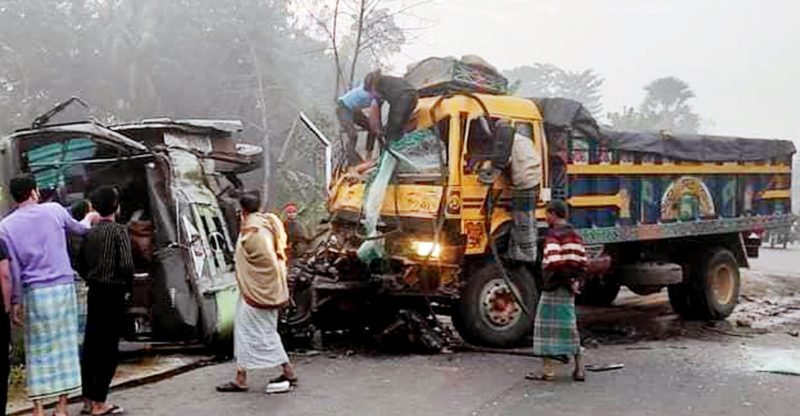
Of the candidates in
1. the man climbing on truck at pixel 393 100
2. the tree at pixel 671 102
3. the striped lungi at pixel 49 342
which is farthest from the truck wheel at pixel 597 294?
the tree at pixel 671 102

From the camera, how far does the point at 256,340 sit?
7.24m

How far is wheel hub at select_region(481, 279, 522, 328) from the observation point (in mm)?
9281

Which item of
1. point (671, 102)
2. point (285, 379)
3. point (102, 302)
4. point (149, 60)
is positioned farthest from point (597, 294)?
point (671, 102)

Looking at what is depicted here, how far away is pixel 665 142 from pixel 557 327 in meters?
4.23

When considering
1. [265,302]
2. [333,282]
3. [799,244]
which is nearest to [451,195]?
[333,282]

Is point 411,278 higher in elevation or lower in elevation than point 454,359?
higher

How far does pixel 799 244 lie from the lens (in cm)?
3169

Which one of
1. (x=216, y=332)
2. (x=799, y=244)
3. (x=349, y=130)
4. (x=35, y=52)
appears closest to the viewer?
(x=216, y=332)

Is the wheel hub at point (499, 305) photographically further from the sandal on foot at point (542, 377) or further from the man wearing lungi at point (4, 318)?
the man wearing lungi at point (4, 318)

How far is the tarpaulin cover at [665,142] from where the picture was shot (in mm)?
9984

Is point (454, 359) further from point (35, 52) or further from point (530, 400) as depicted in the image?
point (35, 52)

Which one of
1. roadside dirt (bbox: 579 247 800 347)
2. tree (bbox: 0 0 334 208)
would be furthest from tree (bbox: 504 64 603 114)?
roadside dirt (bbox: 579 247 800 347)

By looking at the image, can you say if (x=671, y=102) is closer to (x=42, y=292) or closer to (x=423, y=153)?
(x=423, y=153)

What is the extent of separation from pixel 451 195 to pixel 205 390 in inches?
119
